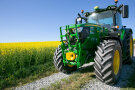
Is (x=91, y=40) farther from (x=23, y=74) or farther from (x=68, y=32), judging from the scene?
(x=23, y=74)

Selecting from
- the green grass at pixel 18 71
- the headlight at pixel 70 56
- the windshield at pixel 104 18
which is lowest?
the green grass at pixel 18 71

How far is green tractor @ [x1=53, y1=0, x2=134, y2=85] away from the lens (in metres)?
3.21

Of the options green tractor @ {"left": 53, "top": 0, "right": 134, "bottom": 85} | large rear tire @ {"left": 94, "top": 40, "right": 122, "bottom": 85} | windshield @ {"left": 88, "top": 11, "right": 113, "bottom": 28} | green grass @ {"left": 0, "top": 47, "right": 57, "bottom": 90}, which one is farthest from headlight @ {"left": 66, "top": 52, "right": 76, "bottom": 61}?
windshield @ {"left": 88, "top": 11, "right": 113, "bottom": 28}

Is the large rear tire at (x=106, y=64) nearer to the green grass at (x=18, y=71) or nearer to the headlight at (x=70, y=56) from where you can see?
the headlight at (x=70, y=56)

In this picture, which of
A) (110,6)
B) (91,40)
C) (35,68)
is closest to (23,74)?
(35,68)

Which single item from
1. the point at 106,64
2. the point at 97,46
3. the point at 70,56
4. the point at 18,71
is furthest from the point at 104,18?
the point at 18,71

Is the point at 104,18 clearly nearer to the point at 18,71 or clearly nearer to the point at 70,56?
the point at 70,56

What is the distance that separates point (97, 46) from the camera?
3.49 m

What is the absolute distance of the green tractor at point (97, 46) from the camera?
126 inches

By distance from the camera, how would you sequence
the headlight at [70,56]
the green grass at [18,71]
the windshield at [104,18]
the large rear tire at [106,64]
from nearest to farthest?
the large rear tire at [106,64] → the headlight at [70,56] → the green grass at [18,71] → the windshield at [104,18]

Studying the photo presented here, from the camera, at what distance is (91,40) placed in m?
4.13

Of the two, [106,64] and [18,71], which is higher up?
[106,64]

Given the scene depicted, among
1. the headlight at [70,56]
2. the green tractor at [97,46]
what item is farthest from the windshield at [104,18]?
the headlight at [70,56]

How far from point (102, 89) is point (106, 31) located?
233 cm
